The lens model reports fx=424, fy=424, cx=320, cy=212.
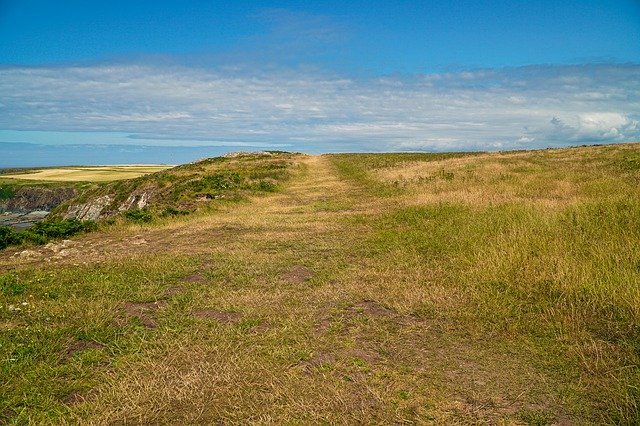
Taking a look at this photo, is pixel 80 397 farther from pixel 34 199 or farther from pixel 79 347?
pixel 34 199

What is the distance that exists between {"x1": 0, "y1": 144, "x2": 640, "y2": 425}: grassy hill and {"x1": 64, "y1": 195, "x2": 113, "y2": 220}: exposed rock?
84.0ft

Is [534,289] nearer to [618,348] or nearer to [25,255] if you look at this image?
[618,348]

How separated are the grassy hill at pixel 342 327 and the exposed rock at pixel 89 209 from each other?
84.0 ft

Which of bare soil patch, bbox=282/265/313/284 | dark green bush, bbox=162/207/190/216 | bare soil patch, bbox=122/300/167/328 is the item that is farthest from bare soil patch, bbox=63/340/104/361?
dark green bush, bbox=162/207/190/216

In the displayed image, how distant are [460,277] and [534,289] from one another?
1.15 metres

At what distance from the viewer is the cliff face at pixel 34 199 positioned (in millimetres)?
58656

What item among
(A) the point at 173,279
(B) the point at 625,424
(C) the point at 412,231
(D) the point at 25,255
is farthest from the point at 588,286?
(D) the point at 25,255

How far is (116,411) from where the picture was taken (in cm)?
379

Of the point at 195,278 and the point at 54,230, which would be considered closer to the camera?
the point at 195,278

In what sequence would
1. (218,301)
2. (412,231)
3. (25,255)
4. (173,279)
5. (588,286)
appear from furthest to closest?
1. (412,231)
2. (25,255)
3. (173,279)
4. (218,301)
5. (588,286)

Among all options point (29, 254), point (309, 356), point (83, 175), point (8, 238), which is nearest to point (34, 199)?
point (83, 175)

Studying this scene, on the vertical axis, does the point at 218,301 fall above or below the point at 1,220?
above

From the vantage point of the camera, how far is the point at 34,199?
201ft

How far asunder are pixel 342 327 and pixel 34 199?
69.6 meters
